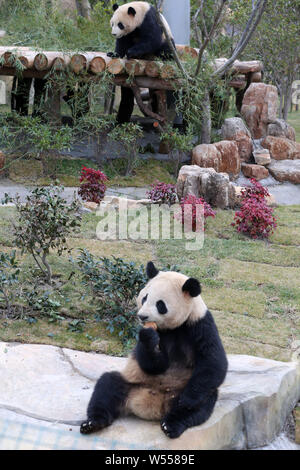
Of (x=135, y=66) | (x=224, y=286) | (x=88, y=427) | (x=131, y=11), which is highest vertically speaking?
(x=131, y=11)

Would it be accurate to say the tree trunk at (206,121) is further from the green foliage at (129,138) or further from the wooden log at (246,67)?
the wooden log at (246,67)

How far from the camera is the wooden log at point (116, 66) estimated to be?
372 inches

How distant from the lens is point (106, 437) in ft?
9.10

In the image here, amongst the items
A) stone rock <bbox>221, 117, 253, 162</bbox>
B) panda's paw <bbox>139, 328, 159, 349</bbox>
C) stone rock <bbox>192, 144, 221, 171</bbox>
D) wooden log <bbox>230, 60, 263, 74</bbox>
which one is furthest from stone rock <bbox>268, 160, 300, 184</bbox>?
panda's paw <bbox>139, 328, 159, 349</bbox>

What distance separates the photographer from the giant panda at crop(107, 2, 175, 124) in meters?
9.75

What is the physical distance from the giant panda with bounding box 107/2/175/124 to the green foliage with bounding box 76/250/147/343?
19.0ft

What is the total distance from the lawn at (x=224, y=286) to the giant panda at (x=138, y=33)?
3.54 metres

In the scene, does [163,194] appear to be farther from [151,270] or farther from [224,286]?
[151,270]

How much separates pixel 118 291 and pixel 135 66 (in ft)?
19.6

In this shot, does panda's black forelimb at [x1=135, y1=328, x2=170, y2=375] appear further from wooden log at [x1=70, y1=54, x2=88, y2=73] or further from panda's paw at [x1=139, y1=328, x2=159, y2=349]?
wooden log at [x1=70, y1=54, x2=88, y2=73]

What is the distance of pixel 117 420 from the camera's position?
2936mm

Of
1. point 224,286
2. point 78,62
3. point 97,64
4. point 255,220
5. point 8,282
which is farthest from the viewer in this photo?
point 97,64

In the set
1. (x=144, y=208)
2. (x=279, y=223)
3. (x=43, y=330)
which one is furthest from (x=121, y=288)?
(x=279, y=223)
